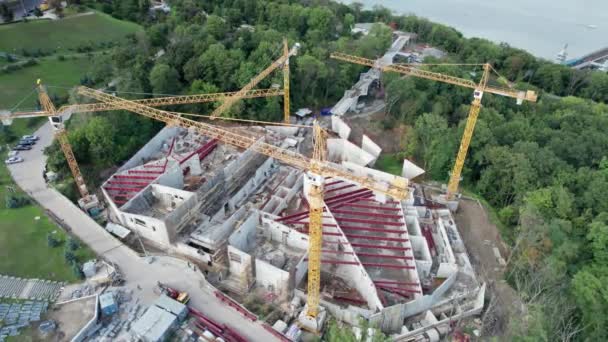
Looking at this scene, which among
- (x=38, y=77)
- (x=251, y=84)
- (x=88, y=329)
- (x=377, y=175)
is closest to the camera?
(x=88, y=329)

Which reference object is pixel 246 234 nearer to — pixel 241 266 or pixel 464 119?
pixel 241 266

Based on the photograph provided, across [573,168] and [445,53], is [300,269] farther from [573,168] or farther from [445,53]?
[445,53]

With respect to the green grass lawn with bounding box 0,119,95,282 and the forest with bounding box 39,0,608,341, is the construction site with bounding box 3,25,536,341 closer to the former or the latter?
the green grass lawn with bounding box 0,119,95,282

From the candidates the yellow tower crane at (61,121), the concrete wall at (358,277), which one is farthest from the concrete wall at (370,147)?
the yellow tower crane at (61,121)

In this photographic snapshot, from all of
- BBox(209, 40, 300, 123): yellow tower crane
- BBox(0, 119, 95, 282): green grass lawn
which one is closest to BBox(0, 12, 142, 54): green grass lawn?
BBox(209, 40, 300, 123): yellow tower crane

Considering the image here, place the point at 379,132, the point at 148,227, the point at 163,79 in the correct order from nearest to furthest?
the point at 148,227 → the point at 163,79 → the point at 379,132

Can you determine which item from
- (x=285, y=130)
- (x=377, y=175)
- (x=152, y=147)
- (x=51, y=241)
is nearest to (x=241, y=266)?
(x=51, y=241)

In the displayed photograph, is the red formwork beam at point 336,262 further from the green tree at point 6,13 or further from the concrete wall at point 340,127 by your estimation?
the green tree at point 6,13
